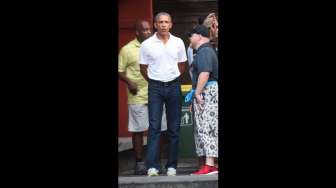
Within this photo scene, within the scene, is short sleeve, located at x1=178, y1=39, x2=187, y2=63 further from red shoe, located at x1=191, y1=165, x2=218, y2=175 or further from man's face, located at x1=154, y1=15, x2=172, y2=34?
red shoe, located at x1=191, y1=165, x2=218, y2=175

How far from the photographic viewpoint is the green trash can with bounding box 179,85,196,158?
26.0 feet

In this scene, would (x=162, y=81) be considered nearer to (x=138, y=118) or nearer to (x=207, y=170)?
(x=138, y=118)

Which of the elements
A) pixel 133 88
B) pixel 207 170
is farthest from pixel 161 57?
pixel 207 170

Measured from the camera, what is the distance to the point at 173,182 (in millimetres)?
7168

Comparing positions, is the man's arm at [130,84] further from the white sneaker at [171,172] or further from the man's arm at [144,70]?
the white sneaker at [171,172]

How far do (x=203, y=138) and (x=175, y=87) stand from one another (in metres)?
0.48

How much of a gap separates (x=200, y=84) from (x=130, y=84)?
2.02ft

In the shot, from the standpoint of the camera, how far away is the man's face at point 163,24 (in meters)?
7.62

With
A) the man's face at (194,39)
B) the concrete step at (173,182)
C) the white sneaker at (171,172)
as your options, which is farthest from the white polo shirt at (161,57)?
the concrete step at (173,182)

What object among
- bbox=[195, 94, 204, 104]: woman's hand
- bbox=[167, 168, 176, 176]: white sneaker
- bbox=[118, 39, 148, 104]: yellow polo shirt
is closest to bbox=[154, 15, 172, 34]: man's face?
bbox=[118, 39, 148, 104]: yellow polo shirt

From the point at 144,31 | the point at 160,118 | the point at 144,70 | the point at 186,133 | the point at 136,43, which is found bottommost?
the point at 186,133
